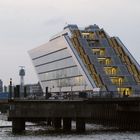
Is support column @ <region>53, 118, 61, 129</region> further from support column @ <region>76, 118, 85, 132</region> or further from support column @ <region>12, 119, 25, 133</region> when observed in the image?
support column @ <region>76, 118, 85, 132</region>

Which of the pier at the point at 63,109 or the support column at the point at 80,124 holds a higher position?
the pier at the point at 63,109

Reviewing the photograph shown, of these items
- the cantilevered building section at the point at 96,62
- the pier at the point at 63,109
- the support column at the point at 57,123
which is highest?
the cantilevered building section at the point at 96,62

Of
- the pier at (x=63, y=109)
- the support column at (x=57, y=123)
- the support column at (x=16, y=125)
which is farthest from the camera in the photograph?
the support column at (x=57, y=123)

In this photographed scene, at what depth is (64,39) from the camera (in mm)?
183375

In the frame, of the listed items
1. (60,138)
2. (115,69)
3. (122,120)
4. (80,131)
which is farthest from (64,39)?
(60,138)

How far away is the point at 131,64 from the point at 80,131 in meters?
99.8

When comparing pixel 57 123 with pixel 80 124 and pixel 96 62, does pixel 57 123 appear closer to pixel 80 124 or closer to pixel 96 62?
pixel 80 124

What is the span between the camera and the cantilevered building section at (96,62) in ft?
559

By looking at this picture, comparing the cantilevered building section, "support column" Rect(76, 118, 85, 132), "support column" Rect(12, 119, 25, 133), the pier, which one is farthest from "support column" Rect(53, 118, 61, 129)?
the cantilevered building section

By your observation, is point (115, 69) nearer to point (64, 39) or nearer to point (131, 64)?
point (131, 64)

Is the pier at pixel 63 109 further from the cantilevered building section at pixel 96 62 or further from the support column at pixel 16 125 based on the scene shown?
the cantilevered building section at pixel 96 62

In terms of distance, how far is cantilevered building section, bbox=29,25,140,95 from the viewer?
17025cm

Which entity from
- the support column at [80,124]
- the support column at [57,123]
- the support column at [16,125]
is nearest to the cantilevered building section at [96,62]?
the support column at [57,123]

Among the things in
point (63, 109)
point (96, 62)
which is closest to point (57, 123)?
point (63, 109)
